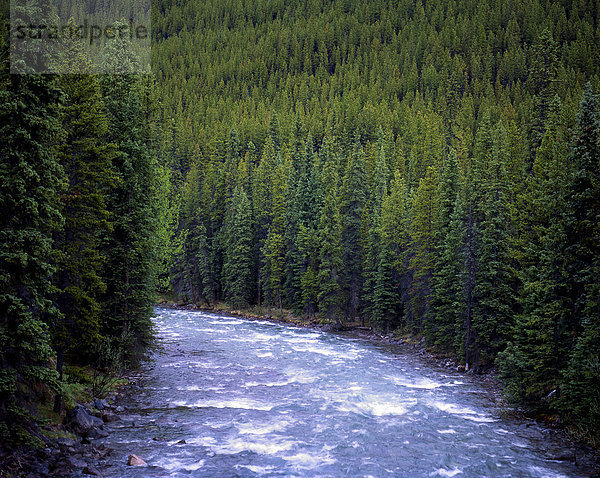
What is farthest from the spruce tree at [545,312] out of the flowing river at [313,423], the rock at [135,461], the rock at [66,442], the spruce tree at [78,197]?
the spruce tree at [78,197]

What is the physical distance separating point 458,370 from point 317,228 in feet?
99.2

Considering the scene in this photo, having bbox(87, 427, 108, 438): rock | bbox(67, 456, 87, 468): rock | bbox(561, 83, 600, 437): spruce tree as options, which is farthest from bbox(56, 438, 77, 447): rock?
bbox(561, 83, 600, 437): spruce tree

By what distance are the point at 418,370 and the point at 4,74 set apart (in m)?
28.4

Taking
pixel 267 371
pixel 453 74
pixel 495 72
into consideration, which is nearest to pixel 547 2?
pixel 495 72

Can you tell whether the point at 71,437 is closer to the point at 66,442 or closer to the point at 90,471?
the point at 66,442

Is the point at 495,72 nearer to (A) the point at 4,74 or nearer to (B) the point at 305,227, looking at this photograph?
(B) the point at 305,227

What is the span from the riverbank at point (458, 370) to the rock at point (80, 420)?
17.3 metres

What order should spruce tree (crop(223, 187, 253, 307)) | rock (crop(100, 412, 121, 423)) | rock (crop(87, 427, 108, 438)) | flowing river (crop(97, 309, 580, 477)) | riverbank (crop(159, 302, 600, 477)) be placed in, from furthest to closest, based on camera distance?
1. spruce tree (crop(223, 187, 253, 307))
2. rock (crop(100, 412, 121, 423))
3. riverbank (crop(159, 302, 600, 477))
4. rock (crop(87, 427, 108, 438))
5. flowing river (crop(97, 309, 580, 477))

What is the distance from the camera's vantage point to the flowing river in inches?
602

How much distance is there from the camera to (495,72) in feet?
452


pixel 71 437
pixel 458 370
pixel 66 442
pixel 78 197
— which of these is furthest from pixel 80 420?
pixel 458 370

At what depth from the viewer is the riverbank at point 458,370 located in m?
16.7

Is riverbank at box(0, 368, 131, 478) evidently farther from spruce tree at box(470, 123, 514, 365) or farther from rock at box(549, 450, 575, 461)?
spruce tree at box(470, 123, 514, 365)

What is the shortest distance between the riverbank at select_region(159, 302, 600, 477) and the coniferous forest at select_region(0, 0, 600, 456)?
740mm
